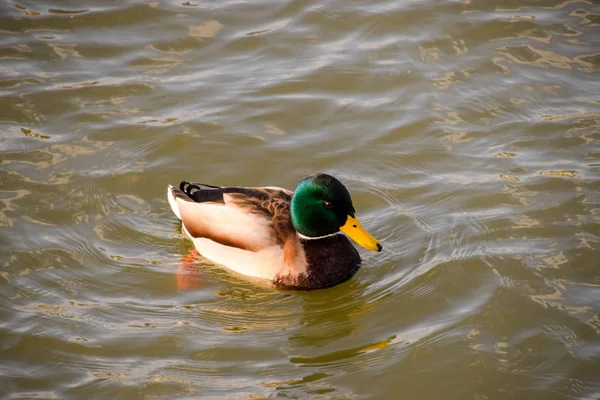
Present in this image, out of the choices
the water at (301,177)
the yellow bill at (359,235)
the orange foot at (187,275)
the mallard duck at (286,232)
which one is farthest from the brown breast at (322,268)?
the orange foot at (187,275)

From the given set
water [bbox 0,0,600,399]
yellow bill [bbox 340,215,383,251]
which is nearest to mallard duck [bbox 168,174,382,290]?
yellow bill [bbox 340,215,383,251]

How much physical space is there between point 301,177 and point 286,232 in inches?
49.4

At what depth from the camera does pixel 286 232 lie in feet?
23.8

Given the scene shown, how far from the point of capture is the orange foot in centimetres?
714

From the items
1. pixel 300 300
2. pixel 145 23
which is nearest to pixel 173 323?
pixel 300 300

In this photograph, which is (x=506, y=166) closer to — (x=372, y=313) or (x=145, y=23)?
(x=372, y=313)

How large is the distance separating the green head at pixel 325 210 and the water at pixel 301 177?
19.0 inches

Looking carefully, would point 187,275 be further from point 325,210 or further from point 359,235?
point 359,235

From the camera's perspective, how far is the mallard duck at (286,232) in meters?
6.97

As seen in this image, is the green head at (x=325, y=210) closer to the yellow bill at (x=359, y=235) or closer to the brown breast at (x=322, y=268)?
the yellow bill at (x=359, y=235)

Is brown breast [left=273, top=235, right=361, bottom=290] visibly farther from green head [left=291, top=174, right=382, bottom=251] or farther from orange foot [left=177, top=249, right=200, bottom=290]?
orange foot [left=177, top=249, right=200, bottom=290]

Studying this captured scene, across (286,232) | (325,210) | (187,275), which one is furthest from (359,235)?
(187,275)

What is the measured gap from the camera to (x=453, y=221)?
25.1 feet

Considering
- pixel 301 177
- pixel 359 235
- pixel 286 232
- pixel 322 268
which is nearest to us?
pixel 359 235
